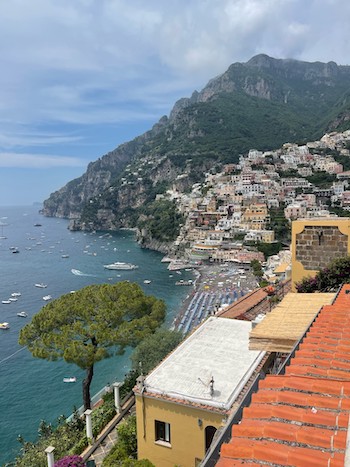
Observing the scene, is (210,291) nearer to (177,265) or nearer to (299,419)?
(177,265)

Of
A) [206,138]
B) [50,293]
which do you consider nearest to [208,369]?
[50,293]

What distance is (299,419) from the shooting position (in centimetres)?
223

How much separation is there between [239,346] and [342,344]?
16.1 feet

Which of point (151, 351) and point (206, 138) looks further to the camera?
point (206, 138)

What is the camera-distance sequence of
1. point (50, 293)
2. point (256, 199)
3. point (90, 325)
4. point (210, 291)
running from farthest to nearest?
point (256, 199) < point (50, 293) < point (210, 291) < point (90, 325)

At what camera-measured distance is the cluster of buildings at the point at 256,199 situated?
63.2 meters

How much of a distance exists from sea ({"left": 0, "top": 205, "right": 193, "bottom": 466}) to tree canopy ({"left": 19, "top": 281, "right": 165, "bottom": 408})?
7.20 meters

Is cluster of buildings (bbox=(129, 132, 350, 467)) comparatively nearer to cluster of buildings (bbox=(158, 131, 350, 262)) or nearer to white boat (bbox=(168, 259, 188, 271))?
white boat (bbox=(168, 259, 188, 271))

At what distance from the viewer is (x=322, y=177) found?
8356cm

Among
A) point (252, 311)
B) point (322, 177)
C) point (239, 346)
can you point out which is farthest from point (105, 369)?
point (322, 177)

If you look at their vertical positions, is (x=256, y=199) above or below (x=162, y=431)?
above

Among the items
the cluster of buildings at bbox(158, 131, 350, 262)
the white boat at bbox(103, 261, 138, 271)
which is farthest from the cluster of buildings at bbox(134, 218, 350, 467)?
the cluster of buildings at bbox(158, 131, 350, 262)

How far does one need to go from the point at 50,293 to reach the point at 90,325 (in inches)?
1371

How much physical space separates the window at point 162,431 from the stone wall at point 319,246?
6309 mm
